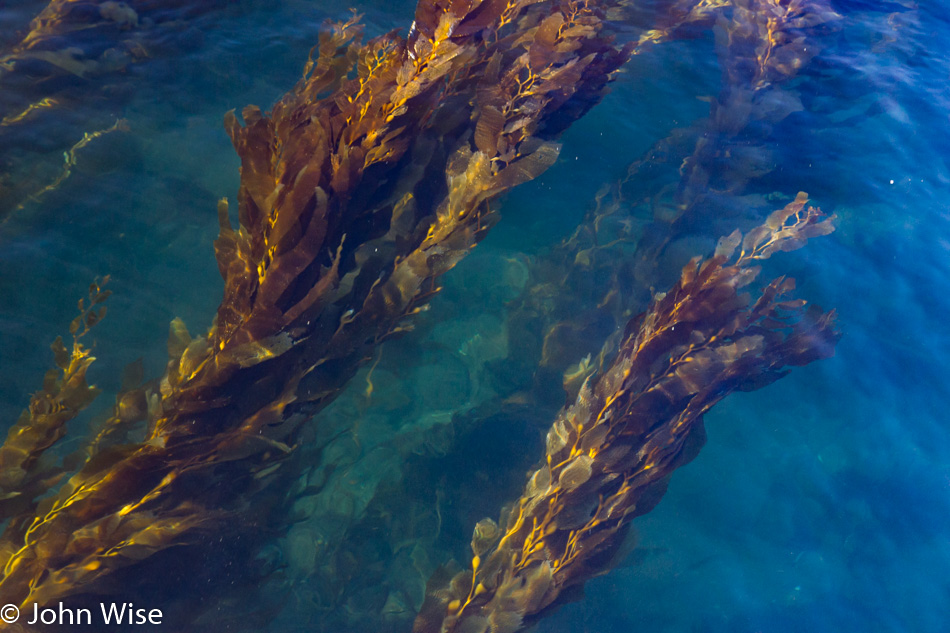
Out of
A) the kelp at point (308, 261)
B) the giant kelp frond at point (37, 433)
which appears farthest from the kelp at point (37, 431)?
the kelp at point (308, 261)

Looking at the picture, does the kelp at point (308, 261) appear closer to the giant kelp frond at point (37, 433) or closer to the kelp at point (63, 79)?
the giant kelp frond at point (37, 433)

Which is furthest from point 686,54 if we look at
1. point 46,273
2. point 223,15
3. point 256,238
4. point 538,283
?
point 46,273

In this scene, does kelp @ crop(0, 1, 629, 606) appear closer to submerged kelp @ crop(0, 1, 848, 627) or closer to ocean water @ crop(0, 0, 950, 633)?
submerged kelp @ crop(0, 1, 848, 627)

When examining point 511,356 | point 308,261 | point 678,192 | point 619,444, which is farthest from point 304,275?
point 678,192

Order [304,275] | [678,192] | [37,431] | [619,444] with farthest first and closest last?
[678,192] < [619,444] < [304,275] < [37,431]

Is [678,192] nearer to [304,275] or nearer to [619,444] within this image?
[619,444]

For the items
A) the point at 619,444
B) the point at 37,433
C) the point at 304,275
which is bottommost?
the point at 619,444

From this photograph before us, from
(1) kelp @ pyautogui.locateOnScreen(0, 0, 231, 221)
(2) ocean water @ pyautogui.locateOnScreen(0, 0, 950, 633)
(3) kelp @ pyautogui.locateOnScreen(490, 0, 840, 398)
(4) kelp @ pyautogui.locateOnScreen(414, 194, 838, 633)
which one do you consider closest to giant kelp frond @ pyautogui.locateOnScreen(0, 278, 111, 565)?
(2) ocean water @ pyautogui.locateOnScreen(0, 0, 950, 633)
